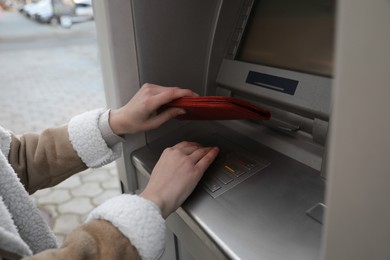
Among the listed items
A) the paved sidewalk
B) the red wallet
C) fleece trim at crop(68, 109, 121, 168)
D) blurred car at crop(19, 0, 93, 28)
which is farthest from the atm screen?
blurred car at crop(19, 0, 93, 28)

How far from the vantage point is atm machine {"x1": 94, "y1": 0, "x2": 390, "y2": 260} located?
53 centimetres

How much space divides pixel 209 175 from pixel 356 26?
47 centimetres

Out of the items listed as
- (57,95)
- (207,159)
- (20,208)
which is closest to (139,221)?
(207,159)

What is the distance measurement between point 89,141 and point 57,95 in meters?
3.27

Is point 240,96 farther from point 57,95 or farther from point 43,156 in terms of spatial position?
point 57,95

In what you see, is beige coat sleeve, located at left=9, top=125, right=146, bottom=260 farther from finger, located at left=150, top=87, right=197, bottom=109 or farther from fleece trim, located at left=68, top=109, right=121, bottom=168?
finger, located at left=150, top=87, right=197, bottom=109

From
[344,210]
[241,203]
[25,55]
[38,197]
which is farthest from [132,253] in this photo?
[25,55]

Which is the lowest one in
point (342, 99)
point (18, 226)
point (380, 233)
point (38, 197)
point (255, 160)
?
point (38, 197)

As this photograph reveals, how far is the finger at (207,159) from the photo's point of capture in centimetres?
62

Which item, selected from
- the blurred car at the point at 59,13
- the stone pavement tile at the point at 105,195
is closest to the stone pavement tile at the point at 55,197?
the stone pavement tile at the point at 105,195

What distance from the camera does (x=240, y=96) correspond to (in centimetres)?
83

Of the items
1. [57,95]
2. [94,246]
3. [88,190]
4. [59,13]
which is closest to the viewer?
[94,246]

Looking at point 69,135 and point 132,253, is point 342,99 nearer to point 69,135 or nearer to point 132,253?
point 132,253

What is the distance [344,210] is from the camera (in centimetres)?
27
